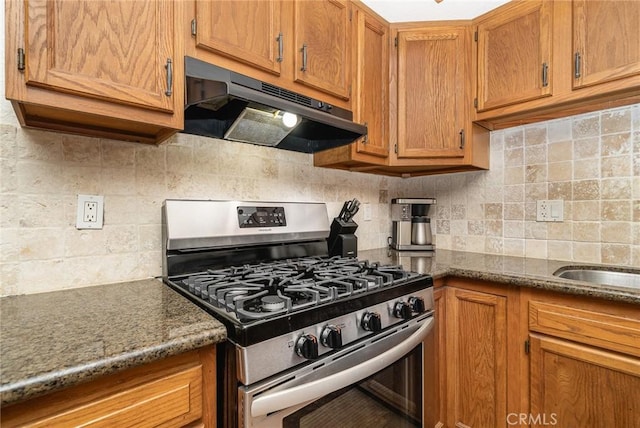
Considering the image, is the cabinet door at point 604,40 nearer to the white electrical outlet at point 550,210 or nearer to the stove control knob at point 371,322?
the white electrical outlet at point 550,210

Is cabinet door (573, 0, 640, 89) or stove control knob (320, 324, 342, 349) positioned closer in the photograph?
stove control knob (320, 324, 342, 349)

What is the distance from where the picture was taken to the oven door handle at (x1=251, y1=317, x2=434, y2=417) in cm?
74

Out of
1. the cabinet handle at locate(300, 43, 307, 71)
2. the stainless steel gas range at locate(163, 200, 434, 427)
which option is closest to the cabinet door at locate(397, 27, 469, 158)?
the cabinet handle at locate(300, 43, 307, 71)

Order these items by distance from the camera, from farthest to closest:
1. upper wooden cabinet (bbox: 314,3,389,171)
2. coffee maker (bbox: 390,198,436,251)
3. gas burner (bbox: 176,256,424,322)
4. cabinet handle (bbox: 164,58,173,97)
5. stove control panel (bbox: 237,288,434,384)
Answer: coffee maker (bbox: 390,198,436,251) → upper wooden cabinet (bbox: 314,3,389,171) → cabinet handle (bbox: 164,58,173,97) → gas burner (bbox: 176,256,424,322) → stove control panel (bbox: 237,288,434,384)

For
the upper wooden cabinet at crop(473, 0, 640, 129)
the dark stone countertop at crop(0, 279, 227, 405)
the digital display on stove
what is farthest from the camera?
the digital display on stove

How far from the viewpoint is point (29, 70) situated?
0.74 m

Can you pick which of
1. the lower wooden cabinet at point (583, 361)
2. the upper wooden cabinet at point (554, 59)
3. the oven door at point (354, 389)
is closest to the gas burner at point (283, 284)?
the oven door at point (354, 389)

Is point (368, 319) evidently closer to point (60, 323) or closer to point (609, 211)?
point (60, 323)

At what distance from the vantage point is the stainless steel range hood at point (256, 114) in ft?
3.32

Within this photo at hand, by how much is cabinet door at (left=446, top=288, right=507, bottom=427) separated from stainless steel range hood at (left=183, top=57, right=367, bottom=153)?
0.95 metres

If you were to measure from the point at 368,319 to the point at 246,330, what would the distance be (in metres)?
0.42

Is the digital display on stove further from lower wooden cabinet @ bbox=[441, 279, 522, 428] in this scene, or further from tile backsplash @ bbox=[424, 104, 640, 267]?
tile backsplash @ bbox=[424, 104, 640, 267]

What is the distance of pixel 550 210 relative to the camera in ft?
5.61

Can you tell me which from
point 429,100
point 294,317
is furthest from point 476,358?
point 429,100
